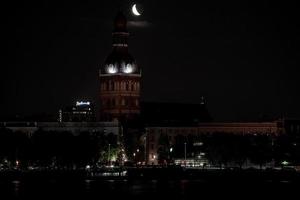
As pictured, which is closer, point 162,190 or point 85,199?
point 85,199

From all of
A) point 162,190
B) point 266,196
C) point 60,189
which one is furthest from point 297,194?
point 60,189

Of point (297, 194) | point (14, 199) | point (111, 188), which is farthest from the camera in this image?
point (111, 188)

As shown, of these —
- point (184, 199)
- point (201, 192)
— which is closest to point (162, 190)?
point (201, 192)

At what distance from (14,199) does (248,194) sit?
28.3 metres

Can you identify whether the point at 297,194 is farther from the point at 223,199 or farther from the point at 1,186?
the point at 1,186

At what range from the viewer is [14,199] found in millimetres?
168375

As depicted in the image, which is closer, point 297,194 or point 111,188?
point 297,194

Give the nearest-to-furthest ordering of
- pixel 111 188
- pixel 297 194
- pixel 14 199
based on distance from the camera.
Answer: pixel 14 199, pixel 297 194, pixel 111 188

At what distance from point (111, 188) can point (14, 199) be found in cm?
2592

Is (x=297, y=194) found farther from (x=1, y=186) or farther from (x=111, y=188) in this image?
(x=1, y=186)

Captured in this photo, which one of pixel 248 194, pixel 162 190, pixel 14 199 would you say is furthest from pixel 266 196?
pixel 14 199

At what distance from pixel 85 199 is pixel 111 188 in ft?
73.8

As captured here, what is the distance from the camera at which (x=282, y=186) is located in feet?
650

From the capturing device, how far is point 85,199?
17000cm
